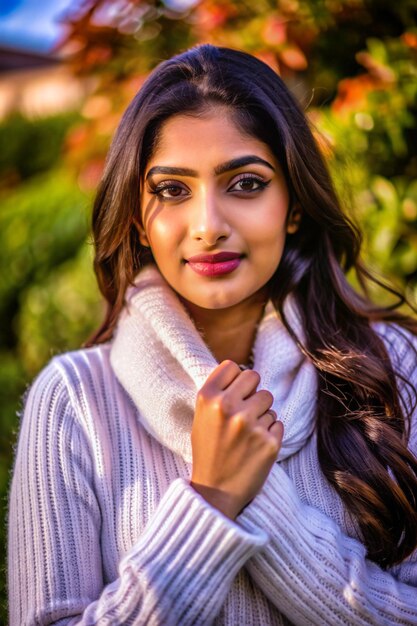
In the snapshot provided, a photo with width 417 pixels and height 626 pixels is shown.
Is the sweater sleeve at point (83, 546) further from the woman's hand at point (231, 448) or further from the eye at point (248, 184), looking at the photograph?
the eye at point (248, 184)

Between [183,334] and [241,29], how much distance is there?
2056 millimetres

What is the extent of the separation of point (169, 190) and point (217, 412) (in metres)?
0.67

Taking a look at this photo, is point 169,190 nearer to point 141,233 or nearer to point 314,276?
point 141,233

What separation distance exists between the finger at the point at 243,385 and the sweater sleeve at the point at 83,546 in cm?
25

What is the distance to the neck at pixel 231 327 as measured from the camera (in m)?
2.15

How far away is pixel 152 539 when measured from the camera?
1571 millimetres

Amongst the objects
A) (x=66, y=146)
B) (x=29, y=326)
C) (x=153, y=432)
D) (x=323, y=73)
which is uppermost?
(x=323, y=73)

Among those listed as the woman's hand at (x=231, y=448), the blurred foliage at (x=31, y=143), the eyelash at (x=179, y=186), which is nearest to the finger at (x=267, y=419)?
the woman's hand at (x=231, y=448)

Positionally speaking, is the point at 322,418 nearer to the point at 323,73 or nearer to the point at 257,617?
the point at 257,617

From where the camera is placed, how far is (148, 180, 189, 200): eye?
1880mm

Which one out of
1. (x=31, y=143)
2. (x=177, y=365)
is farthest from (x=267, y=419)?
(x=31, y=143)

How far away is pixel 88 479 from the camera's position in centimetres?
184

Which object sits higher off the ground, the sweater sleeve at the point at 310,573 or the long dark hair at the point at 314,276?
the long dark hair at the point at 314,276

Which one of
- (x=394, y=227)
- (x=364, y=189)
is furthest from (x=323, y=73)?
(x=394, y=227)
